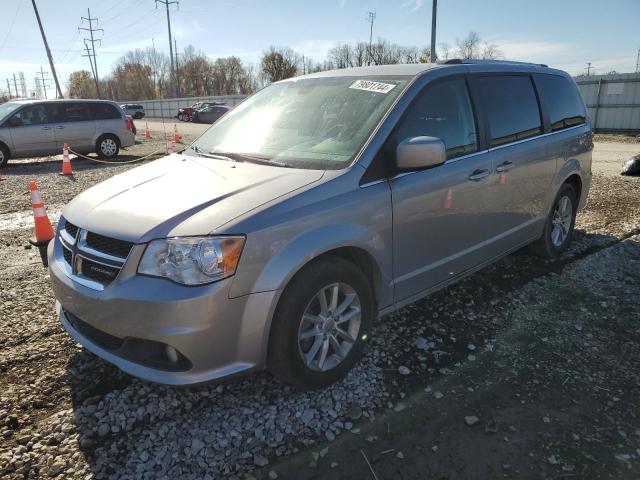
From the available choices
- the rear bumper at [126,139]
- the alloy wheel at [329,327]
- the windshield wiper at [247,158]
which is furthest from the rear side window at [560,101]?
the rear bumper at [126,139]

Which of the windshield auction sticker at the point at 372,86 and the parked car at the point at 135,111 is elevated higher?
the parked car at the point at 135,111

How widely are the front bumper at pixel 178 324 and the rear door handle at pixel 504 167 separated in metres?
2.34

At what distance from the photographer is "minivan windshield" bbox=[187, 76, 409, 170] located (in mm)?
3080

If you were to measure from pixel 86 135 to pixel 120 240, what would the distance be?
13.9m

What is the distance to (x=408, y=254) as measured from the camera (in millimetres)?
3217

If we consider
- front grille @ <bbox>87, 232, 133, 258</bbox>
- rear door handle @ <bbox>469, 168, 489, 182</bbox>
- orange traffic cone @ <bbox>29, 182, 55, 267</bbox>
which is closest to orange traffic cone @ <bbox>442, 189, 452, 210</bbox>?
rear door handle @ <bbox>469, 168, 489, 182</bbox>

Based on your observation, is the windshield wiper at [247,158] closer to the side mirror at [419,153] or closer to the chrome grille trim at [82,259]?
the side mirror at [419,153]

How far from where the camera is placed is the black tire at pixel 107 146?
1491 centimetres

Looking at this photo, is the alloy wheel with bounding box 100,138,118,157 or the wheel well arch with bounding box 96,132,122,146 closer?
the wheel well arch with bounding box 96,132,122,146

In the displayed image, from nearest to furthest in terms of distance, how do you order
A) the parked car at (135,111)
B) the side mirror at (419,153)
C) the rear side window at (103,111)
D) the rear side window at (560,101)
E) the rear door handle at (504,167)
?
1. the side mirror at (419,153)
2. the rear door handle at (504,167)
3. the rear side window at (560,101)
4. the rear side window at (103,111)
5. the parked car at (135,111)

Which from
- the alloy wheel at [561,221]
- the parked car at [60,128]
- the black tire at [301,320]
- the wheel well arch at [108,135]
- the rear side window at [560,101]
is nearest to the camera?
the black tire at [301,320]

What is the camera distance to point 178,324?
2305 mm

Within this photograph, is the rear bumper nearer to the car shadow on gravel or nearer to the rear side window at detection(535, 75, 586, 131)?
the car shadow on gravel

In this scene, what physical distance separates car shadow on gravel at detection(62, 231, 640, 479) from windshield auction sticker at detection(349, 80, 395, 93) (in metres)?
1.77
